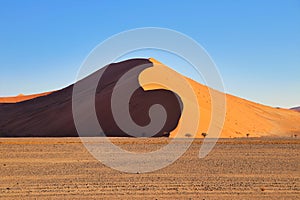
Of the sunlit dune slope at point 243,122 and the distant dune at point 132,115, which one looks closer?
the distant dune at point 132,115

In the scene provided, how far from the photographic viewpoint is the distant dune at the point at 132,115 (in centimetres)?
4278

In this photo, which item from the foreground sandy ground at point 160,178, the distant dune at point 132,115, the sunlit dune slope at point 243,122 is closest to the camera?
the foreground sandy ground at point 160,178

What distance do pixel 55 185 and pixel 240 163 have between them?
8168mm

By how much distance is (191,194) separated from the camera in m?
11.4

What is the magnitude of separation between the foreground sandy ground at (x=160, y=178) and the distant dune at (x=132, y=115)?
18694 mm

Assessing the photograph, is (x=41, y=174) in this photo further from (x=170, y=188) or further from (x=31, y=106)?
(x=31, y=106)

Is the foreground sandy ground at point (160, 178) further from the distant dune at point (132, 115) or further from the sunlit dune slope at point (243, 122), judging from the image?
the sunlit dune slope at point (243, 122)

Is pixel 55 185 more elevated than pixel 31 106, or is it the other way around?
pixel 31 106

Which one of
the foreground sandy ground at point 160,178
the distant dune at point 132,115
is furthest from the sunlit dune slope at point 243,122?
the foreground sandy ground at point 160,178

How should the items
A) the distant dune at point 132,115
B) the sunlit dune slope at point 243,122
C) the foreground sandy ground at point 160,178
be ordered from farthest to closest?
the sunlit dune slope at point 243,122 < the distant dune at point 132,115 < the foreground sandy ground at point 160,178

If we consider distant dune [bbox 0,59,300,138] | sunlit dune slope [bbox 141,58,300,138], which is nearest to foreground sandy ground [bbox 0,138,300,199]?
distant dune [bbox 0,59,300,138]

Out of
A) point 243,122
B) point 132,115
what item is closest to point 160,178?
point 132,115

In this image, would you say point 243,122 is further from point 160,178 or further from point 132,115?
point 160,178

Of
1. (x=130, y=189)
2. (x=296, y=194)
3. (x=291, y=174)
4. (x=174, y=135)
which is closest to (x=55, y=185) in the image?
(x=130, y=189)
